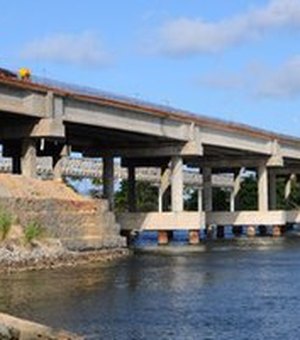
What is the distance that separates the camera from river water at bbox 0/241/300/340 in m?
38.3

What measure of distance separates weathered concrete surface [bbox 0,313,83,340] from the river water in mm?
2285

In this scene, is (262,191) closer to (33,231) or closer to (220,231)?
(220,231)

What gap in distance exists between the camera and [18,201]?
236 feet

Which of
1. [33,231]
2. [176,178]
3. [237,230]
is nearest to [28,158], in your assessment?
[33,231]

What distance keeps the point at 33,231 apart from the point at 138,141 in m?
45.4

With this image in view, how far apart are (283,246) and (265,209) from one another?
101 feet

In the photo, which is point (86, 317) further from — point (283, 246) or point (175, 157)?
point (175, 157)

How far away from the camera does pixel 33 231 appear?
229ft

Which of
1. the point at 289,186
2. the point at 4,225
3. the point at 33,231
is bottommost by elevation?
the point at 33,231

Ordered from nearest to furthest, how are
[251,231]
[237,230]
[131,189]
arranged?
[131,189], [251,231], [237,230]

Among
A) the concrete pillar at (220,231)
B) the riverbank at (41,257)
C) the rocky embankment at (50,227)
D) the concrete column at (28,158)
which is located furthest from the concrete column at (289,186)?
the riverbank at (41,257)

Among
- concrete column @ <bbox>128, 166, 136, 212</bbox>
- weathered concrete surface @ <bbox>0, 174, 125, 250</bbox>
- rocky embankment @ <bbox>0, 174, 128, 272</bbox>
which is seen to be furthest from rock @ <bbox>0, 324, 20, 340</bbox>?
concrete column @ <bbox>128, 166, 136, 212</bbox>

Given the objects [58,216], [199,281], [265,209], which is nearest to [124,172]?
[265,209]

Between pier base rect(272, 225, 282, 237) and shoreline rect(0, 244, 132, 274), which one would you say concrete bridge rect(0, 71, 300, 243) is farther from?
shoreline rect(0, 244, 132, 274)
